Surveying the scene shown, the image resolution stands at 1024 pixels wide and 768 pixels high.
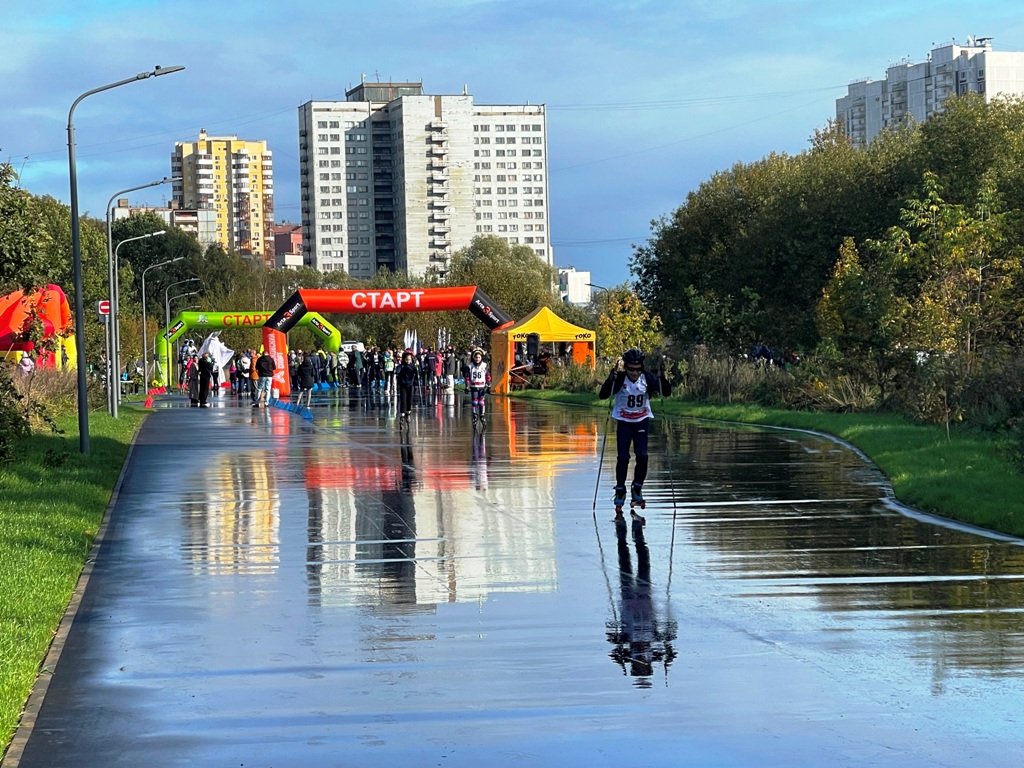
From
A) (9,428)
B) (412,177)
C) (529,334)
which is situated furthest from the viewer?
(412,177)

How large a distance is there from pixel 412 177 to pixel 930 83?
59.2 metres

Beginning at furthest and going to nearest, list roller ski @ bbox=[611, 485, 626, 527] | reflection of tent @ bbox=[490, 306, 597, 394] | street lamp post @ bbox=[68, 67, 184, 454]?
reflection of tent @ bbox=[490, 306, 597, 394] < street lamp post @ bbox=[68, 67, 184, 454] < roller ski @ bbox=[611, 485, 626, 527]

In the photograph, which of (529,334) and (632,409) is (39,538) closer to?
(632,409)

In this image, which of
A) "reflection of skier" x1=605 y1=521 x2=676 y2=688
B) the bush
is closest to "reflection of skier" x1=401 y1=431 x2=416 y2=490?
the bush

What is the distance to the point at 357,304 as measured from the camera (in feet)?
175

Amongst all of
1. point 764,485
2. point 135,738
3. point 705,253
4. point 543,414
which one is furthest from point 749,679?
point 705,253

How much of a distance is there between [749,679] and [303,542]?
6731mm

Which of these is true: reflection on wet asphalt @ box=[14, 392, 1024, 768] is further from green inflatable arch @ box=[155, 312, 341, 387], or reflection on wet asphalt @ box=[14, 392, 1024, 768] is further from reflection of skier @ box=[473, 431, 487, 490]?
green inflatable arch @ box=[155, 312, 341, 387]

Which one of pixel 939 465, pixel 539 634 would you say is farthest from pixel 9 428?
pixel 539 634

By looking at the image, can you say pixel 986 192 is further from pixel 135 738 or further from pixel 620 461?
pixel 135 738

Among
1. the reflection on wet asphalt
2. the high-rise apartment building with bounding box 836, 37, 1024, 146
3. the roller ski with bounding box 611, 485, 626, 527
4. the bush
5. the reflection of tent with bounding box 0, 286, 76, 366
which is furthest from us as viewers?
the high-rise apartment building with bounding box 836, 37, 1024, 146

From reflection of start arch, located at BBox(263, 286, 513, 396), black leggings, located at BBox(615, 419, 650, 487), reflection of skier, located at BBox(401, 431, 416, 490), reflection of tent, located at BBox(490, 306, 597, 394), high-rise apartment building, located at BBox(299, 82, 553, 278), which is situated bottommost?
Result: reflection of skier, located at BBox(401, 431, 416, 490)

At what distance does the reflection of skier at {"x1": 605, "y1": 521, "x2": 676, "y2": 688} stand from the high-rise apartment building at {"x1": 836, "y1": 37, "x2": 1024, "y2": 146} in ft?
443

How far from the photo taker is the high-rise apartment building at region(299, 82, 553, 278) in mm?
173500
